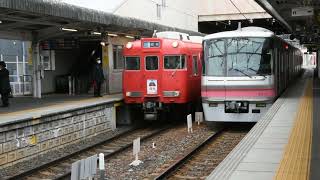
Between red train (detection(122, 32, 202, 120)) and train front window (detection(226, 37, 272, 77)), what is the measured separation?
2.25m

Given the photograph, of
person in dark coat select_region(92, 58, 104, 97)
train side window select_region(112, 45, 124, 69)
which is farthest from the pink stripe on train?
train side window select_region(112, 45, 124, 69)

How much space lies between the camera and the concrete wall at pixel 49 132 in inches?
440

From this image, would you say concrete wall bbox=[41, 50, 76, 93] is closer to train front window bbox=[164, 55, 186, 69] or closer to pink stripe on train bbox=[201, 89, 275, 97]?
train front window bbox=[164, 55, 186, 69]

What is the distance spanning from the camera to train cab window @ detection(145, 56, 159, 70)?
16.9 m

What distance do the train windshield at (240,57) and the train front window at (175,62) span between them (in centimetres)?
166

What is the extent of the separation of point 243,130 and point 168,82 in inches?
116

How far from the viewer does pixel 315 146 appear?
305 inches

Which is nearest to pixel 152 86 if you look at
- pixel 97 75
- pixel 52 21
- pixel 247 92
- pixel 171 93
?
pixel 171 93

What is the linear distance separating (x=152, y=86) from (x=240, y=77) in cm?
337

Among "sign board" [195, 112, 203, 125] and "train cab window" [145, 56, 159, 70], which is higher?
"train cab window" [145, 56, 159, 70]

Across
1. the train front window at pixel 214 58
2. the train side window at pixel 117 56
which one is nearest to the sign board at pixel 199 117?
the train front window at pixel 214 58

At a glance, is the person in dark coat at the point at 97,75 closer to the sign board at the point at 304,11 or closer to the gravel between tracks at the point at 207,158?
the gravel between tracks at the point at 207,158

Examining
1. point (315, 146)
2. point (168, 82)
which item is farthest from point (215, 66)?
point (315, 146)

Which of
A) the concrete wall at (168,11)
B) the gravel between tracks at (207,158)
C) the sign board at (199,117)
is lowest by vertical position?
the gravel between tracks at (207,158)
